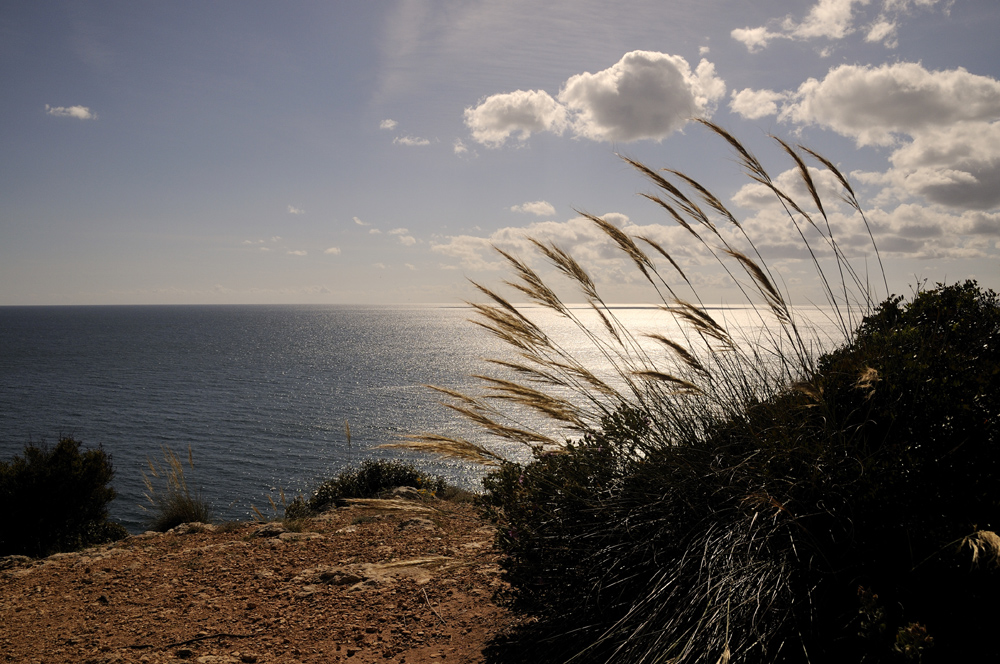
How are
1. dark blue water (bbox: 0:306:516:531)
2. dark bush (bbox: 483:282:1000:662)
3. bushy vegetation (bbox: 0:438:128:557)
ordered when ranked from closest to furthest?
dark bush (bbox: 483:282:1000:662), bushy vegetation (bbox: 0:438:128:557), dark blue water (bbox: 0:306:516:531)

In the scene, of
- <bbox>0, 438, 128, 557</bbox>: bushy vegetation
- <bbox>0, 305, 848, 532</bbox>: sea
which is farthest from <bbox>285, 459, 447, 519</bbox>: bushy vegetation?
<bbox>0, 438, 128, 557</bbox>: bushy vegetation

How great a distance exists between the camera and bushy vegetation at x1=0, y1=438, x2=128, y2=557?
7234 mm

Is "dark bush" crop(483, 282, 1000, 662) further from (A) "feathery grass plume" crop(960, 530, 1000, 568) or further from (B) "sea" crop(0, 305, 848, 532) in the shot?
(B) "sea" crop(0, 305, 848, 532)

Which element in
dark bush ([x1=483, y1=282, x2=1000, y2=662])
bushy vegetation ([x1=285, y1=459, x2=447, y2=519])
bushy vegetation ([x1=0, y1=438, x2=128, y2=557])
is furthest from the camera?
bushy vegetation ([x1=285, y1=459, x2=447, y2=519])

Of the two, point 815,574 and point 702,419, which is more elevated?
point 702,419

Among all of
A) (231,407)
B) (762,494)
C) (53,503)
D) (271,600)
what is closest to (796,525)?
(762,494)

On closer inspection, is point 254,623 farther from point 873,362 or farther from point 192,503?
point 192,503

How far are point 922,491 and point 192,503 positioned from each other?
804 centimetres

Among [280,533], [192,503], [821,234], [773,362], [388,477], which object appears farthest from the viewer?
[388,477]

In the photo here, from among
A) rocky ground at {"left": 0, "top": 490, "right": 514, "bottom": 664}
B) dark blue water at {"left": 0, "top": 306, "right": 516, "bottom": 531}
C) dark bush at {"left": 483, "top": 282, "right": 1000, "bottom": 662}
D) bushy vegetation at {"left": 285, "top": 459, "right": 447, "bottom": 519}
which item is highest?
dark bush at {"left": 483, "top": 282, "right": 1000, "bottom": 662}

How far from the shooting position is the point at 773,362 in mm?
3125

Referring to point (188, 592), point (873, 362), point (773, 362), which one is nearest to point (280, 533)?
point (188, 592)

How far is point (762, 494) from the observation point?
180 cm

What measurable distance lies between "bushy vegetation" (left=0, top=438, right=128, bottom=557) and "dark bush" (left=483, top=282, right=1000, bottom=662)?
26.2 feet
